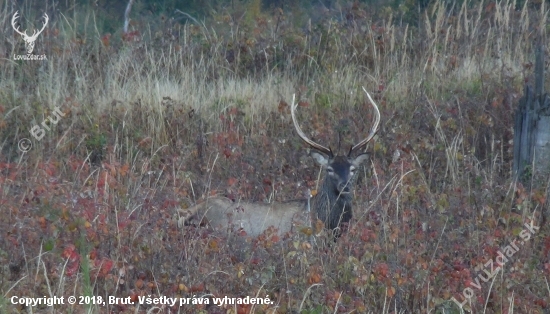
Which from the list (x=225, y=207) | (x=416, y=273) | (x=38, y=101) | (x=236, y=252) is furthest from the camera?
(x=38, y=101)

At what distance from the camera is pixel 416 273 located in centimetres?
595

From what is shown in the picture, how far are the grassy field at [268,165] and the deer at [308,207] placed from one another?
18 cm

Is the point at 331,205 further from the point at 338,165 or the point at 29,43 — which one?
the point at 29,43

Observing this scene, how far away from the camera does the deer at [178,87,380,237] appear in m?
7.66

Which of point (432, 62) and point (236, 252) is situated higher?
point (432, 62)

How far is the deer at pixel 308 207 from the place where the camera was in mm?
7656

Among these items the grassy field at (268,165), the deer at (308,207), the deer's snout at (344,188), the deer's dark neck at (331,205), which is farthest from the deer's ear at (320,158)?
the grassy field at (268,165)

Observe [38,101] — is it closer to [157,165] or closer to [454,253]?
[157,165]

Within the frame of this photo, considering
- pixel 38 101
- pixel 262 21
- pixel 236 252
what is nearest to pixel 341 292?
pixel 236 252

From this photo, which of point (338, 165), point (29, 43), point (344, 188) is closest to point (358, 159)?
point (338, 165)

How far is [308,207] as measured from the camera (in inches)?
309

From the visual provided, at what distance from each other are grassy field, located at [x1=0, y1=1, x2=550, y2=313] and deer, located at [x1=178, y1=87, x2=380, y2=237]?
18 cm

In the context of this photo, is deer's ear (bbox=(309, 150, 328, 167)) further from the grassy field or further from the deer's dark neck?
the grassy field

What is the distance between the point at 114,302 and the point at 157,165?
3491 millimetres
